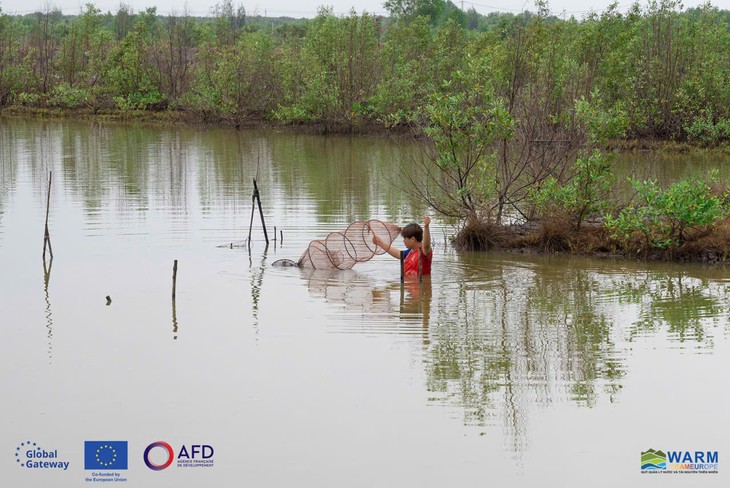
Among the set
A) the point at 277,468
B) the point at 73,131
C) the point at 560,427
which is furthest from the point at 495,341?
the point at 73,131

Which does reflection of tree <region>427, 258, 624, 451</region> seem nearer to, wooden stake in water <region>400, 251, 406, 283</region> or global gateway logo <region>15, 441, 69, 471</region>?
wooden stake in water <region>400, 251, 406, 283</region>

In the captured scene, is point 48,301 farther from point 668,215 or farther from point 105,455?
point 668,215

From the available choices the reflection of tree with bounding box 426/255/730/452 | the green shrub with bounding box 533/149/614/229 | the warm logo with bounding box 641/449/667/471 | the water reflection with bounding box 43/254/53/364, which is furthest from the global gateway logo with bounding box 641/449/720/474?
the green shrub with bounding box 533/149/614/229

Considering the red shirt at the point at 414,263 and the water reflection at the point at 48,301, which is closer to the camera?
the water reflection at the point at 48,301

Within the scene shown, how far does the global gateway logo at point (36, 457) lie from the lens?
23.5 ft

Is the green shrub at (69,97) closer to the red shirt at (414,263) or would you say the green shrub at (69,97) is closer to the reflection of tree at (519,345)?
the reflection of tree at (519,345)

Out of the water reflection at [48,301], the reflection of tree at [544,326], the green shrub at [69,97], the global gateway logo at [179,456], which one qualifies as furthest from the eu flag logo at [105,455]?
the green shrub at [69,97]

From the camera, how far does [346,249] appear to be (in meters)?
13.9

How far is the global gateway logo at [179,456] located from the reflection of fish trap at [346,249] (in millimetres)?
6554

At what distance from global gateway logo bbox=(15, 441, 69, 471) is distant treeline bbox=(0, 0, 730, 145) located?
19.4 meters

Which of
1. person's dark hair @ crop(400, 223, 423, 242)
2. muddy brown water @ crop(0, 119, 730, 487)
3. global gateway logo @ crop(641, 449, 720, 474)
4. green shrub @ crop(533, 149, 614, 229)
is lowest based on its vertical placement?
global gateway logo @ crop(641, 449, 720, 474)

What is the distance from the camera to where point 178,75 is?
162 feet

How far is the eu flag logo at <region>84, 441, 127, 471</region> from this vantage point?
7.20 metres

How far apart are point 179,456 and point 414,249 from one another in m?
6.08
